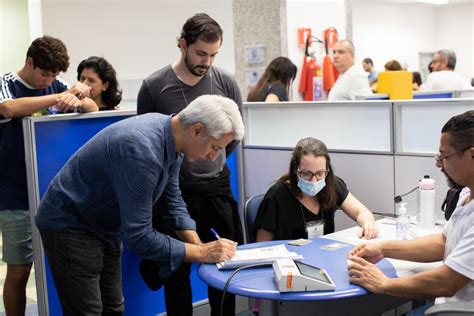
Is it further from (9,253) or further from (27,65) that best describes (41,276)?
(27,65)

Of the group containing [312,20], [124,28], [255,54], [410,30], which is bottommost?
[255,54]

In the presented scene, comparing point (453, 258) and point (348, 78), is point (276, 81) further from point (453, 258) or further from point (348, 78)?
point (453, 258)

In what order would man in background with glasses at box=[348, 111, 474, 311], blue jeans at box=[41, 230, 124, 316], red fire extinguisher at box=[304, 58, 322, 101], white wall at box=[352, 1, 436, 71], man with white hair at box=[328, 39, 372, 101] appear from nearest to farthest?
man in background with glasses at box=[348, 111, 474, 311] < blue jeans at box=[41, 230, 124, 316] < man with white hair at box=[328, 39, 372, 101] < red fire extinguisher at box=[304, 58, 322, 101] < white wall at box=[352, 1, 436, 71]

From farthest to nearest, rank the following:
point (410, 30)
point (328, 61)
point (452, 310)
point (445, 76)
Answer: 1. point (410, 30)
2. point (328, 61)
3. point (445, 76)
4. point (452, 310)

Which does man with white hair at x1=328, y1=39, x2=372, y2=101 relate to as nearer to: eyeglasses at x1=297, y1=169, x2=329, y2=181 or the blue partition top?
the blue partition top

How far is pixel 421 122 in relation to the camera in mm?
2990

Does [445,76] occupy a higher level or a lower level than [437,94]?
higher

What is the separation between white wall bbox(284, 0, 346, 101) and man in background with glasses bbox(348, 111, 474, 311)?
4.43 metres

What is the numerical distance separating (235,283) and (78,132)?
3.98 ft

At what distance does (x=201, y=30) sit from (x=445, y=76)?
4163mm

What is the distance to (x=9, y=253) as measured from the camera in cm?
288

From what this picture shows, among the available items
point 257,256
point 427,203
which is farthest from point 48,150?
point 427,203

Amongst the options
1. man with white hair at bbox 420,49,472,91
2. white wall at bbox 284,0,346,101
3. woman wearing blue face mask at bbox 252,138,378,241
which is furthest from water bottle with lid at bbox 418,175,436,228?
white wall at bbox 284,0,346,101

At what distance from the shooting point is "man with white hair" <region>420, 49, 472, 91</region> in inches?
237
